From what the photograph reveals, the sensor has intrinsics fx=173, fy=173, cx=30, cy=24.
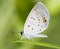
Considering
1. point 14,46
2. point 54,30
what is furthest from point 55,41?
point 14,46

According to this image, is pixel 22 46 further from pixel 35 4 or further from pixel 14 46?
pixel 35 4

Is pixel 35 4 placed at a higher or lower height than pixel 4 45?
higher

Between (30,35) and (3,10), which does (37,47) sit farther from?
(3,10)
